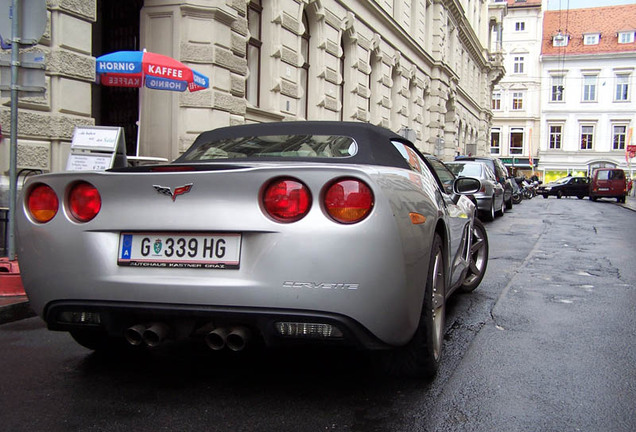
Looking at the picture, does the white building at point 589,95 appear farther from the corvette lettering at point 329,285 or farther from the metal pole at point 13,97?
the corvette lettering at point 329,285

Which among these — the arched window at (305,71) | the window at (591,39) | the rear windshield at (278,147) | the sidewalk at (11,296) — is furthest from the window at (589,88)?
the rear windshield at (278,147)

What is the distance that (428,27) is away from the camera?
3095 centimetres

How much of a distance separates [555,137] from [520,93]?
619 cm

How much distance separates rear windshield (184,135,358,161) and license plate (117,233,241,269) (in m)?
1.08

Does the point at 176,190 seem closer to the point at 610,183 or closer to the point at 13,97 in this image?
the point at 13,97

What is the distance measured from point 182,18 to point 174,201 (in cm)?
985

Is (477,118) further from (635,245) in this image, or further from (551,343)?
(551,343)

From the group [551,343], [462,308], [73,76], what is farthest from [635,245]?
[73,76]

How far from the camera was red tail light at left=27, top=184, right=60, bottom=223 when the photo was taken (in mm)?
3059

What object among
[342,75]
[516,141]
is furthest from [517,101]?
[342,75]

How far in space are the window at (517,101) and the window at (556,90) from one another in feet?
10.5

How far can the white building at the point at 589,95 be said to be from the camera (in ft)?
210

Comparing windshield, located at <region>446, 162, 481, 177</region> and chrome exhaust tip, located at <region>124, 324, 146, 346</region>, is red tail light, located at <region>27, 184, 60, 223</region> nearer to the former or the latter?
chrome exhaust tip, located at <region>124, 324, 146, 346</region>

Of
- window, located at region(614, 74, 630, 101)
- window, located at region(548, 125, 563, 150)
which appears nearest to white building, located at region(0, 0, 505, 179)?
window, located at region(548, 125, 563, 150)
